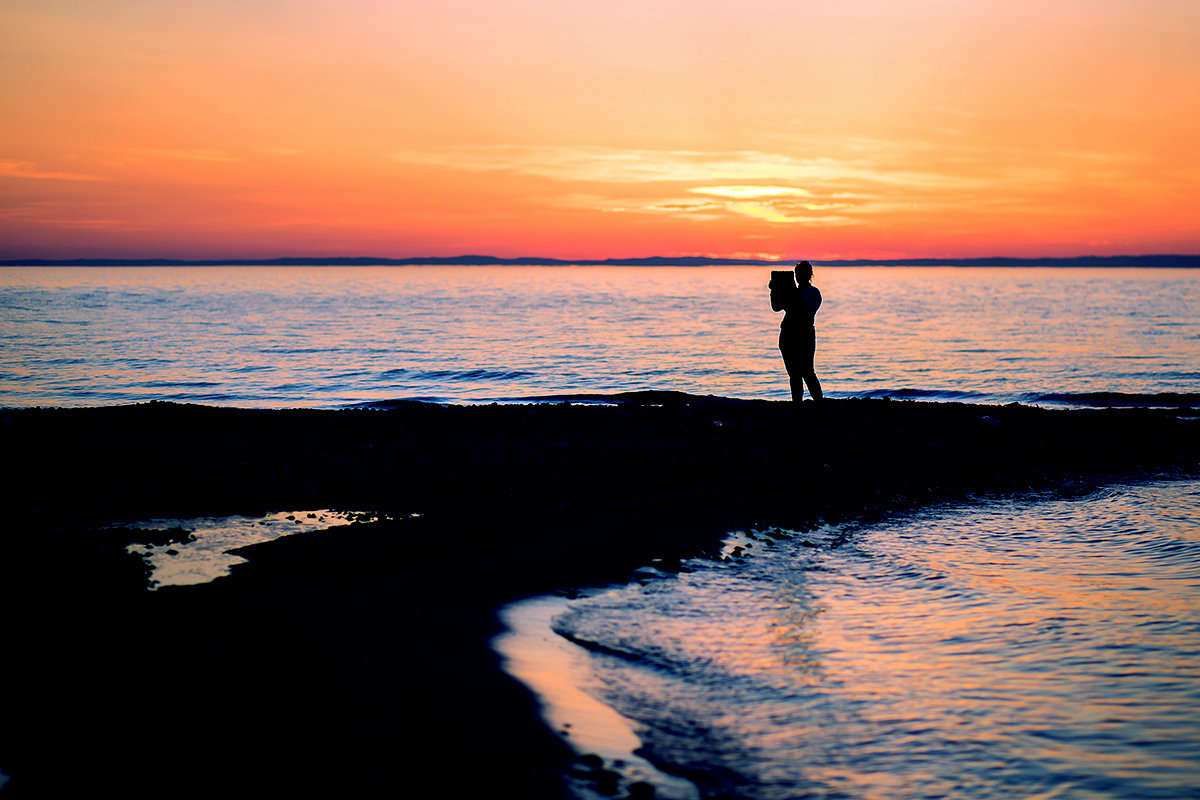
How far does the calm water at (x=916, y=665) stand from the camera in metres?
4.79

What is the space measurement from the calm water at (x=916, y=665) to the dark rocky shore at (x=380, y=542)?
34.2 inches

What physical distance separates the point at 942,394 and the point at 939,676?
21423mm

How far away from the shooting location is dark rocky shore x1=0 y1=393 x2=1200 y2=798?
4.75 m

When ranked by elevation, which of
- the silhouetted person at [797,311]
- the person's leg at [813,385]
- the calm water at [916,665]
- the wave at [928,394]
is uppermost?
the silhouetted person at [797,311]

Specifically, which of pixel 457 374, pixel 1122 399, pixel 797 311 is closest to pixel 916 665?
pixel 797 311

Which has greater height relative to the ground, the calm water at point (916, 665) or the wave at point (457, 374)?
the wave at point (457, 374)

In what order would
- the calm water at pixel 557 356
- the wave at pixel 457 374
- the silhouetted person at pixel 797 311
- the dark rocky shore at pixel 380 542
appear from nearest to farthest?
the dark rocky shore at pixel 380 542 → the silhouetted person at pixel 797 311 → the calm water at pixel 557 356 → the wave at pixel 457 374

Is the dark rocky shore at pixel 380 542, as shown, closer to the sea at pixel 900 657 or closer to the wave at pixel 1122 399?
the sea at pixel 900 657

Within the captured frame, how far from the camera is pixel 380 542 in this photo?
888 cm

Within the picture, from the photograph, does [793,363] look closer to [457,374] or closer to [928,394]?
[928,394]

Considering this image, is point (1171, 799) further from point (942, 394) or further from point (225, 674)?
point (942, 394)

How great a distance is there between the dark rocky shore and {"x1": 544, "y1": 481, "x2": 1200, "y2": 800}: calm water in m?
0.87

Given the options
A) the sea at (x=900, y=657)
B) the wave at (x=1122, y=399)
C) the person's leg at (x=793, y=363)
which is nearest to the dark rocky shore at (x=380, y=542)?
the sea at (x=900, y=657)

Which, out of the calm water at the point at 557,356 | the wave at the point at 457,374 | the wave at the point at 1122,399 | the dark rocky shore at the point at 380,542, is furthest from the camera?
the wave at the point at 457,374
